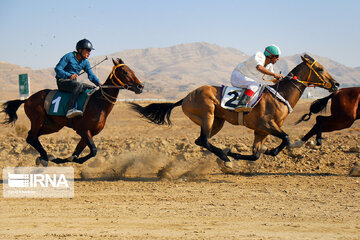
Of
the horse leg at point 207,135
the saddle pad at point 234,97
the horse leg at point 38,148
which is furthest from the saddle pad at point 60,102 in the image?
the saddle pad at point 234,97

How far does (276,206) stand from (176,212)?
4.77 ft

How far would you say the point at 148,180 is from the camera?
962 centimetres

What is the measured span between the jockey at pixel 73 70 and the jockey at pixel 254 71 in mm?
2923

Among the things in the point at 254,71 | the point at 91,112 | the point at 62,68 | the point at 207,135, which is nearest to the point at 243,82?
the point at 254,71

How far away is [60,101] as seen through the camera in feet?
31.3

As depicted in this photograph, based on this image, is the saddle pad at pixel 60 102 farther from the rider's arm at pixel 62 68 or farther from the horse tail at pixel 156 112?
the horse tail at pixel 156 112

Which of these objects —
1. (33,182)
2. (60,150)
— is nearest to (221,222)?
(33,182)

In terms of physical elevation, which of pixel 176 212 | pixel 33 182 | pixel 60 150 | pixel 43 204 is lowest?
pixel 60 150

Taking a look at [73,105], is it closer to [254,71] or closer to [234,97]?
[234,97]

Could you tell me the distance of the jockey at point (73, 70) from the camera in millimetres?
9414

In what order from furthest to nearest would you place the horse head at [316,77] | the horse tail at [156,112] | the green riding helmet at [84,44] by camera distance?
the horse tail at [156,112] → the green riding helmet at [84,44] → the horse head at [316,77]

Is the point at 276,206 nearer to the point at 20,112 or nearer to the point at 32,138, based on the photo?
the point at 32,138

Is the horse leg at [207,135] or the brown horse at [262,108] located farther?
the horse leg at [207,135]

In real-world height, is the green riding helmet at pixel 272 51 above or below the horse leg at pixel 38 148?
above
